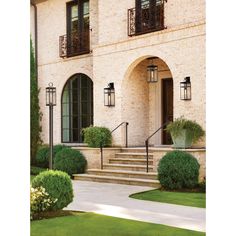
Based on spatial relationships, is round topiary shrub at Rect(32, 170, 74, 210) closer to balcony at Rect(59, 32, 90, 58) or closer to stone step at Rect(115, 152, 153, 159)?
stone step at Rect(115, 152, 153, 159)

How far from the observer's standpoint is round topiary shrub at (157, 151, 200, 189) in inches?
400

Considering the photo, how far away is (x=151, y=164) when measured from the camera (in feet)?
40.7

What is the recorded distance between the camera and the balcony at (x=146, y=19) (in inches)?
526

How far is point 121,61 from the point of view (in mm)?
14273

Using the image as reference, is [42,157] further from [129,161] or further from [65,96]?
[129,161]

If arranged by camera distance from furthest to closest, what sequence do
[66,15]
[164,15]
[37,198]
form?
[66,15] < [164,15] < [37,198]

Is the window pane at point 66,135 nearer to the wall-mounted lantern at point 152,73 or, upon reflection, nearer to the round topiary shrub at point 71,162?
the round topiary shrub at point 71,162

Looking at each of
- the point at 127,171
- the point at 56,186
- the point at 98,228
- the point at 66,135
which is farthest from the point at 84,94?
the point at 98,228

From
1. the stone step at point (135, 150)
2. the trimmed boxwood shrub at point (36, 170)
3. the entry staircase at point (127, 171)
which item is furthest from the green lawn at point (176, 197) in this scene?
the trimmed boxwood shrub at point (36, 170)

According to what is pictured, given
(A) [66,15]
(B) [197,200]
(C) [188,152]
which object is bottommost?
(B) [197,200]

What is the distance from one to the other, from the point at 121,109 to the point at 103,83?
3.96 ft

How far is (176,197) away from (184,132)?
2.47m
